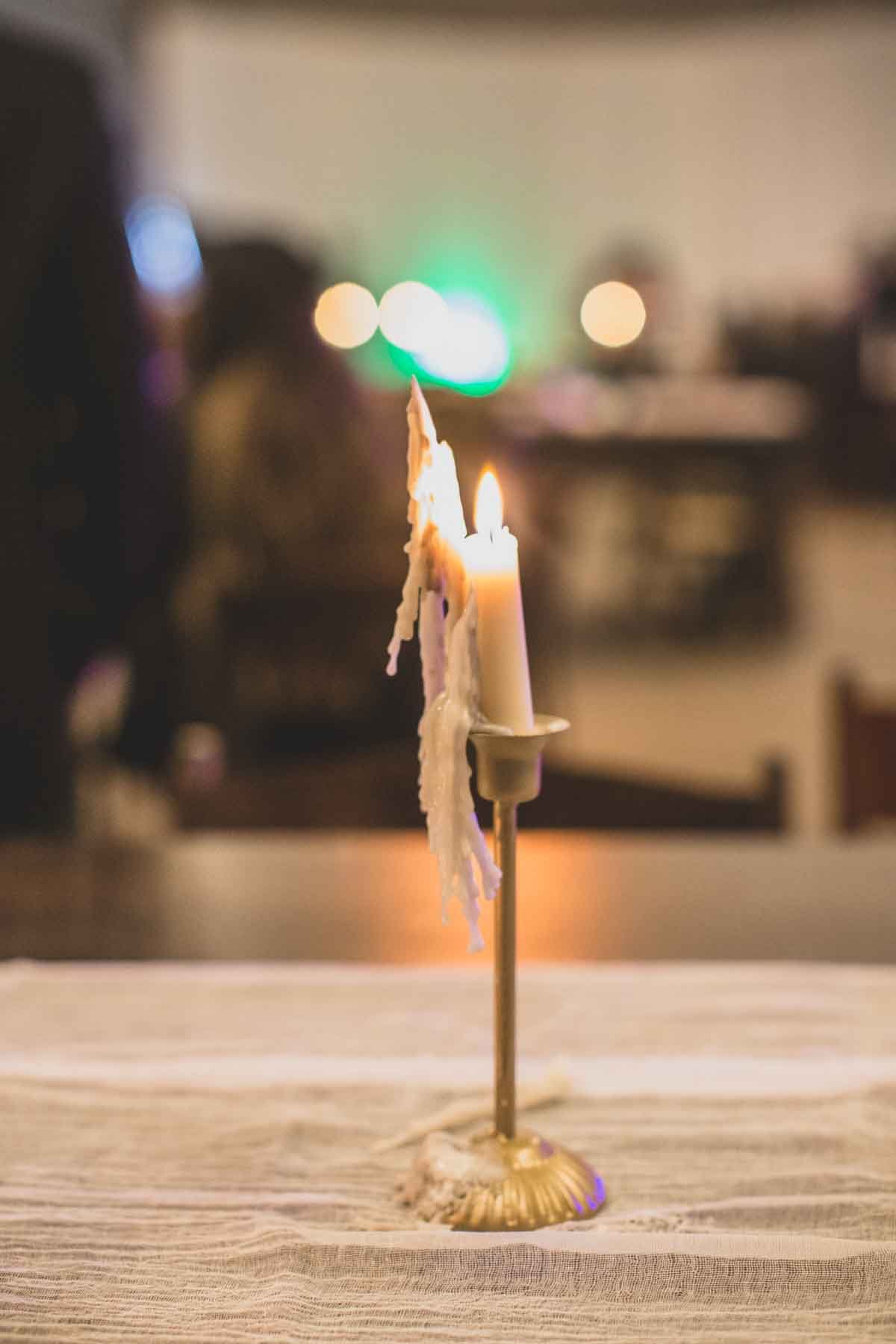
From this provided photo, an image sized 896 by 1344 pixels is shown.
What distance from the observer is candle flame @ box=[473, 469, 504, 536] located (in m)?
0.44

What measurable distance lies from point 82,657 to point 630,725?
2952 mm

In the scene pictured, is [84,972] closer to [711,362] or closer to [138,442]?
[138,442]

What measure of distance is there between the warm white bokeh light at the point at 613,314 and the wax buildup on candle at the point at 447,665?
7647 millimetres

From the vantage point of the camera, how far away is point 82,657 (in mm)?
1483

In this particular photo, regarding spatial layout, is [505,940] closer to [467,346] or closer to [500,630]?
[500,630]

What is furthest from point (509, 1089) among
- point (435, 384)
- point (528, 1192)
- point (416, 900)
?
point (435, 384)

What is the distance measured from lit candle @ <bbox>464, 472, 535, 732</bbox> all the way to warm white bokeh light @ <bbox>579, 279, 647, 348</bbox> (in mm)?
7652

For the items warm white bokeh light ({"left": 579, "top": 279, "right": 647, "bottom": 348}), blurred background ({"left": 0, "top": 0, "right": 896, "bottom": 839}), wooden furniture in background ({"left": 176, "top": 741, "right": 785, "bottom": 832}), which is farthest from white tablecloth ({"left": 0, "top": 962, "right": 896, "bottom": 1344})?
warm white bokeh light ({"left": 579, "top": 279, "right": 647, "bottom": 348})

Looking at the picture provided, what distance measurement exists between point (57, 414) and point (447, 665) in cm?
110

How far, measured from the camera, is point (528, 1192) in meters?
0.45

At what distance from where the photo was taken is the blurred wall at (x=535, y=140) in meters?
9.21

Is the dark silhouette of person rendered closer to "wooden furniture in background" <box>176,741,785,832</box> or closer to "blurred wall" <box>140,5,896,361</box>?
"wooden furniture in background" <box>176,741,785,832</box>

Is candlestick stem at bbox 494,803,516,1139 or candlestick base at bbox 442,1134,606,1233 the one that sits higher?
candlestick stem at bbox 494,803,516,1139

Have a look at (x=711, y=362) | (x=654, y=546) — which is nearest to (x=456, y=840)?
(x=654, y=546)
